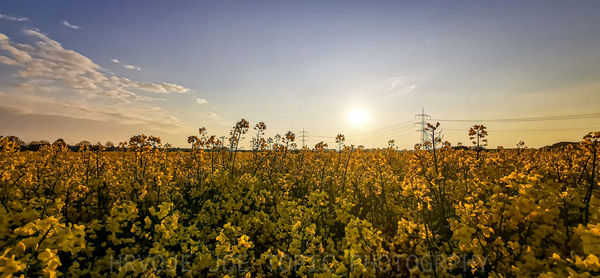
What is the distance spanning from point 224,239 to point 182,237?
0.89 meters

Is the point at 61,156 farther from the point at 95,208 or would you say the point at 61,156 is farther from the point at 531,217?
the point at 531,217

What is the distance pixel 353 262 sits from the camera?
251cm

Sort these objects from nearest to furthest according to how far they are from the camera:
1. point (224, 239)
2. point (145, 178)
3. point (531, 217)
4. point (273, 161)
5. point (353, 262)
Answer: point (353, 262) → point (531, 217) → point (224, 239) → point (145, 178) → point (273, 161)

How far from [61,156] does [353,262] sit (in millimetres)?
9956

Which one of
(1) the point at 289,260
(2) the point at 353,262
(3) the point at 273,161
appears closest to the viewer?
(2) the point at 353,262

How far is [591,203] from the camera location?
9.41ft

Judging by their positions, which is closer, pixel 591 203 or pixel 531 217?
pixel 531 217

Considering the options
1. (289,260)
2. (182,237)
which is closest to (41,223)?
(182,237)

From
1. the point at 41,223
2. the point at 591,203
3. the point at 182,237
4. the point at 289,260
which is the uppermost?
the point at 591,203

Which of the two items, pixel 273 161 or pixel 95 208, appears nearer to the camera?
pixel 95 208

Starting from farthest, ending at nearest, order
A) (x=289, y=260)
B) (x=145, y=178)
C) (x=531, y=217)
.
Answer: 1. (x=145, y=178)
2. (x=289, y=260)
3. (x=531, y=217)

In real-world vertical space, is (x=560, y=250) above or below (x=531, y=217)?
below

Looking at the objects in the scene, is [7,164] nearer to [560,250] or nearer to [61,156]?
[61,156]

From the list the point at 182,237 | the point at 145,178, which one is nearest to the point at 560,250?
the point at 182,237
